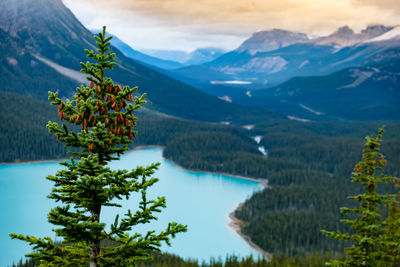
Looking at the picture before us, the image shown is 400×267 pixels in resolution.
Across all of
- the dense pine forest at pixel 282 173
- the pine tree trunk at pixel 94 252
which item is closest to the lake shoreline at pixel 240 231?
the dense pine forest at pixel 282 173

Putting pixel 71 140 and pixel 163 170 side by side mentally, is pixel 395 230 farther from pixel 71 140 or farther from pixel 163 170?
pixel 163 170

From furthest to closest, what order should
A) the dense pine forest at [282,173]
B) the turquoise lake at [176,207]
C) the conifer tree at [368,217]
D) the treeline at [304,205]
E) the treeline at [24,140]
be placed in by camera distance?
the treeline at [24,140], the dense pine forest at [282,173], the treeline at [304,205], the turquoise lake at [176,207], the conifer tree at [368,217]

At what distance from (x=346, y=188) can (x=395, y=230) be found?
374ft

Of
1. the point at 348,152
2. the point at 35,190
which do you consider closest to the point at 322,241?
the point at 35,190

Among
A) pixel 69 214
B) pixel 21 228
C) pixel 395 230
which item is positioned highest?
pixel 69 214

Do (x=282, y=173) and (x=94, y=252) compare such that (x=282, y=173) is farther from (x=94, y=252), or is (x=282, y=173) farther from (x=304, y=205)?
(x=94, y=252)

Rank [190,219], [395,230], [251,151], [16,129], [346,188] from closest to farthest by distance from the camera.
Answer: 1. [395,230]
2. [190,219]
3. [346,188]
4. [16,129]
5. [251,151]

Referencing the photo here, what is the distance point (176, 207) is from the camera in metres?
118

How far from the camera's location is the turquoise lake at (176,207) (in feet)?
289

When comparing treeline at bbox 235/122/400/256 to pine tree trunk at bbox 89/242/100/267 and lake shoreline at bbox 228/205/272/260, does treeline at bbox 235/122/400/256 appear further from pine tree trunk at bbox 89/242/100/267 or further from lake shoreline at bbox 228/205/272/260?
pine tree trunk at bbox 89/242/100/267

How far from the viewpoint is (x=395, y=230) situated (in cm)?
2525

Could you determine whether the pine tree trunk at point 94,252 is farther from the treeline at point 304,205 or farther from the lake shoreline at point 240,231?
the treeline at point 304,205

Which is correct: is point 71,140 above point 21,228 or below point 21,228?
above

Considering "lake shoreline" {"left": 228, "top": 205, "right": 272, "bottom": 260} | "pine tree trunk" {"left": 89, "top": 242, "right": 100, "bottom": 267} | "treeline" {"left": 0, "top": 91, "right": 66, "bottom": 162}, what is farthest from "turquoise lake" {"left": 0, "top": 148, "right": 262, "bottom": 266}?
"pine tree trunk" {"left": 89, "top": 242, "right": 100, "bottom": 267}
